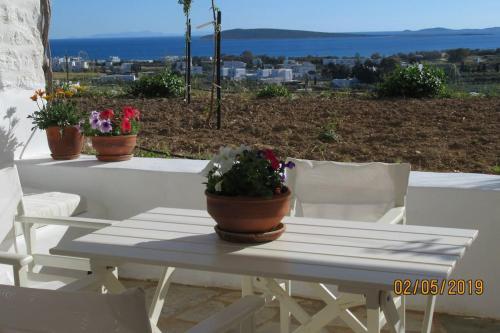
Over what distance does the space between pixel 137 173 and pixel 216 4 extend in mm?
3023

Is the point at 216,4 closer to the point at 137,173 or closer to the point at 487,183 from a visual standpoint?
the point at 137,173

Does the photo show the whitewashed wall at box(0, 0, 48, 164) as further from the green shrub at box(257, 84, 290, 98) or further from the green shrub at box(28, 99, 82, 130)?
the green shrub at box(257, 84, 290, 98)

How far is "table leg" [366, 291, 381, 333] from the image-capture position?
68.5 inches

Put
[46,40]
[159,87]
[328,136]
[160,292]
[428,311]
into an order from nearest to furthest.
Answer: [428,311]
[160,292]
[46,40]
[328,136]
[159,87]

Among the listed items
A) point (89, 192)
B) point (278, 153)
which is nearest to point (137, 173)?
point (89, 192)

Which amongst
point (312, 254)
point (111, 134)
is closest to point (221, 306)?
point (111, 134)

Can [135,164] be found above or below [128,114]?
below

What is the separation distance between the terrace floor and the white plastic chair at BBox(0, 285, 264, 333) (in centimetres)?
174

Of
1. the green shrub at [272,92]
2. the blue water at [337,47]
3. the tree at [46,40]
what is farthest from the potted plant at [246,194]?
the blue water at [337,47]

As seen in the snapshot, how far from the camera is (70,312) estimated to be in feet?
4.02

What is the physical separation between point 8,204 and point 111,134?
0.96 metres

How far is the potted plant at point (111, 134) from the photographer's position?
382 centimetres

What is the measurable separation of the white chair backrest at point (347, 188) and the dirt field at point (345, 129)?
2.68m

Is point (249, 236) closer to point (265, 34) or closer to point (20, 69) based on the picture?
point (20, 69)
